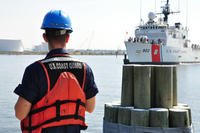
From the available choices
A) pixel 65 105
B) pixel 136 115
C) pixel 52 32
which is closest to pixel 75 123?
pixel 65 105

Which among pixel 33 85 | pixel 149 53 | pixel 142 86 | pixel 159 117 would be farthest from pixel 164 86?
pixel 149 53

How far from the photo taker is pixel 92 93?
4133mm

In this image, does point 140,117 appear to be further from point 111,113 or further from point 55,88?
point 55,88

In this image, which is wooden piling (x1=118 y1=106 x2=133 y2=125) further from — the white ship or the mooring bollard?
the white ship

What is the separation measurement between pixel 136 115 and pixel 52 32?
4519mm

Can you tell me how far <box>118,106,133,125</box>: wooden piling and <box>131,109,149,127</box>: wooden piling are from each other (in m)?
0.12

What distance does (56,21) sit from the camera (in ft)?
12.8

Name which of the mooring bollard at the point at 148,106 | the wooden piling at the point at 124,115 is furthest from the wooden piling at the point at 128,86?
the wooden piling at the point at 124,115

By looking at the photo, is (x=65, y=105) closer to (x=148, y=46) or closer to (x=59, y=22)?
(x=59, y=22)

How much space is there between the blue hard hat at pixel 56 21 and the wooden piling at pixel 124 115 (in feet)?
14.7

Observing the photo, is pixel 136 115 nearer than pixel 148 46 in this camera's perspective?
Yes

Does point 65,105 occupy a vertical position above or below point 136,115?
above

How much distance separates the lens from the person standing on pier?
3654 millimetres

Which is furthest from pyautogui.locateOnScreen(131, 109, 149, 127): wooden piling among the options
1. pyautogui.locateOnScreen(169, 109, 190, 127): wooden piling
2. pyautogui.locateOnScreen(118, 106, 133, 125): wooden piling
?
pyautogui.locateOnScreen(169, 109, 190, 127): wooden piling
